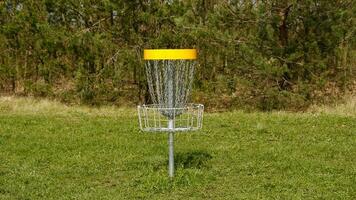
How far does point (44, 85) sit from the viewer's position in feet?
45.7

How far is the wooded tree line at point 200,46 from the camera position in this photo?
1230 centimetres

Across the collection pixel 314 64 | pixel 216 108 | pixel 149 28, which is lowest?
pixel 216 108

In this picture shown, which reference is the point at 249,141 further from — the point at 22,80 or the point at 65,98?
the point at 22,80

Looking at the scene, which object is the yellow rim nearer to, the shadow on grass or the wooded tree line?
the shadow on grass

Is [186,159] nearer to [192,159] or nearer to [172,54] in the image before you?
[192,159]

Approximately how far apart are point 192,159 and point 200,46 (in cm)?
744

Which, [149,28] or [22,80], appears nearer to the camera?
[149,28]

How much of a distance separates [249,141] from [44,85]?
24.7 feet

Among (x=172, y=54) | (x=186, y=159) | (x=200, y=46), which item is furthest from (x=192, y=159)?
(x=200, y=46)

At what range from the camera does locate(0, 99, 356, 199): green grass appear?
535cm

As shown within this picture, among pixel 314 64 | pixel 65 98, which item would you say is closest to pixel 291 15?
pixel 314 64

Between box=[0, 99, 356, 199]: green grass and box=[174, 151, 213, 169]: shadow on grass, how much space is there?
0.04 ft

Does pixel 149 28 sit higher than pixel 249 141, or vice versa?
pixel 149 28

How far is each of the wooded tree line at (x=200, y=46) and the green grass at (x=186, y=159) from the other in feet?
8.77
